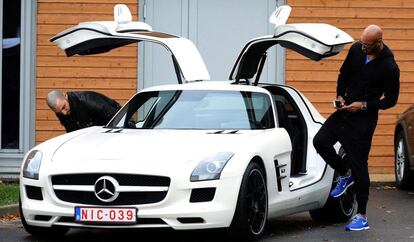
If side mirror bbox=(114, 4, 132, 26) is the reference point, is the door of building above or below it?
below

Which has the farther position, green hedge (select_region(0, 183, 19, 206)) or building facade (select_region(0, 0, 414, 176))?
building facade (select_region(0, 0, 414, 176))

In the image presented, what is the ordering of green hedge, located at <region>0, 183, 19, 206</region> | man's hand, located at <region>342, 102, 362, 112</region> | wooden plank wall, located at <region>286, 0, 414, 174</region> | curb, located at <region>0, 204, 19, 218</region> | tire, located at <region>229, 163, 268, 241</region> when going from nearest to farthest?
tire, located at <region>229, 163, 268, 241</region> < man's hand, located at <region>342, 102, 362, 112</region> < curb, located at <region>0, 204, 19, 218</region> < green hedge, located at <region>0, 183, 19, 206</region> < wooden plank wall, located at <region>286, 0, 414, 174</region>

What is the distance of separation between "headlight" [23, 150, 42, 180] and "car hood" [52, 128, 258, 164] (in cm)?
16

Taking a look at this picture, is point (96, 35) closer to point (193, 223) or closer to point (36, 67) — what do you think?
point (193, 223)

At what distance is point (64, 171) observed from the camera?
9469mm

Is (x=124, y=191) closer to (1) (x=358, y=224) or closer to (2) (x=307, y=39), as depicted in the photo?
(1) (x=358, y=224)

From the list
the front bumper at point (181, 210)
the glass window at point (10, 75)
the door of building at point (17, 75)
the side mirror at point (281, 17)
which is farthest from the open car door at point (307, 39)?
the glass window at point (10, 75)

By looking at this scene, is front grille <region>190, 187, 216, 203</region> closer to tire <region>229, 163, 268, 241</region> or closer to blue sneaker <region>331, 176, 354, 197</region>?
tire <region>229, 163, 268, 241</region>

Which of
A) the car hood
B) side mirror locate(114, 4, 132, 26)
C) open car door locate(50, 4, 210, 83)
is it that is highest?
side mirror locate(114, 4, 132, 26)

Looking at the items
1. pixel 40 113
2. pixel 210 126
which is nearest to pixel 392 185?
pixel 40 113

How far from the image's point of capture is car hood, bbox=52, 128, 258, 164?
9.49 meters

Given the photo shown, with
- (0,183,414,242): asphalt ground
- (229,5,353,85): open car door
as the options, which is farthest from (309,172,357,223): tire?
(229,5,353,85): open car door

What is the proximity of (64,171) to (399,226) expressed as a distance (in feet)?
12.2

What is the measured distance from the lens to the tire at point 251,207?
9.42 meters
